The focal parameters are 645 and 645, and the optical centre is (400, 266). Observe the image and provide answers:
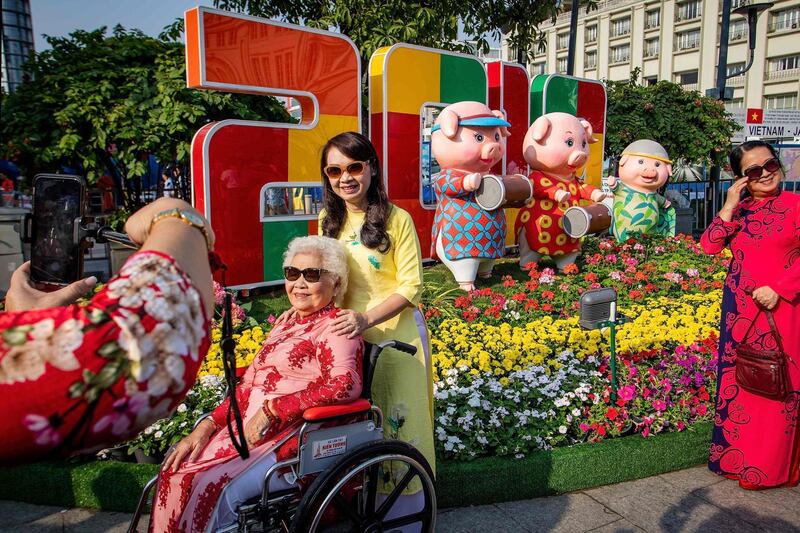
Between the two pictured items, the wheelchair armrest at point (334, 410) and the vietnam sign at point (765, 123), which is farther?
the vietnam sign at point (765, 123)

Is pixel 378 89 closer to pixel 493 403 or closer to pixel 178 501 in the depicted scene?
pixel 493 403

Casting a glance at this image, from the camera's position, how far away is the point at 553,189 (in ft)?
24.0

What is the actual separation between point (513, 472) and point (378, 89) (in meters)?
4.80

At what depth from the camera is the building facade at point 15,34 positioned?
16.5m

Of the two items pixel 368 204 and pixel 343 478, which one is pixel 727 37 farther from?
pixel 343 478

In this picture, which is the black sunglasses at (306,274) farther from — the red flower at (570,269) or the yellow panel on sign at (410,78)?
the red flower at (570,269)

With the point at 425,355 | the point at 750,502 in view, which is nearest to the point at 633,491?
the point at 750,502

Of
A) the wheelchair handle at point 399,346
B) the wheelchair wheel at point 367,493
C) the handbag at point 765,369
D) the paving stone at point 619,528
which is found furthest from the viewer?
the handbag at point 765,369

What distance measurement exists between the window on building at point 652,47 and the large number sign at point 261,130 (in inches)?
1890

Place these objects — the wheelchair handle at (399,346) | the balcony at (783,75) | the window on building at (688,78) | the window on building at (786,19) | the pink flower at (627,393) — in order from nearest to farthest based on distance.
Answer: the wheelchair handle at (399,346) → the pink flower at (627,393) → the balcony at (783,75) → the window on building at (786,19) → the window on building at (688,78)

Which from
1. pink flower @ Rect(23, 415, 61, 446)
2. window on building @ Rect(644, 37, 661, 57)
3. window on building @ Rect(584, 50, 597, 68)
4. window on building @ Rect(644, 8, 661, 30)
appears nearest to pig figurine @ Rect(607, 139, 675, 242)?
pink flower @ Rect(23, 415, 61, 446)

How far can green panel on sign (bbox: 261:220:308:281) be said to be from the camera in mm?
6238

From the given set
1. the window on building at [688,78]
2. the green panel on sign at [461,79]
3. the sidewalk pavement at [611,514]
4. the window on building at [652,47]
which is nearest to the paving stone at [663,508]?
the sidewalk pavement at [611,514]

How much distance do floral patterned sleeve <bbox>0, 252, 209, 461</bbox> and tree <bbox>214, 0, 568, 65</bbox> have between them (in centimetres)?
848
